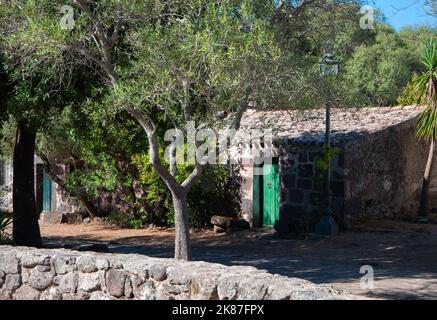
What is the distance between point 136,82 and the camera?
1021cm

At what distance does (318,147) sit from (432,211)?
4.04 m

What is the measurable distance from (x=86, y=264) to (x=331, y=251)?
27.1ft

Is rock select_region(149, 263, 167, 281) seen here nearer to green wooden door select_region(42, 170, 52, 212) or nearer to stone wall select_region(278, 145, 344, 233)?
stone wall select_region(278, 145, 344, 233)

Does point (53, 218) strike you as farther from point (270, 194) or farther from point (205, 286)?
point (205, 286)

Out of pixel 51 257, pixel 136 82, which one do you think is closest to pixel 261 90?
pixel 136 82

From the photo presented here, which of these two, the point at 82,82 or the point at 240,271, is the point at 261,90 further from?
the point at 240,271

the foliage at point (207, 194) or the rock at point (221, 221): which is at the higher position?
the foliage at point (207, 194)

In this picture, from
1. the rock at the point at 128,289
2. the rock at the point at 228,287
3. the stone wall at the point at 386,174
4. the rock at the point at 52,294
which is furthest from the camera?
the stone wall at the point at 386,174

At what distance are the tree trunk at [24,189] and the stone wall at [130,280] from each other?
6911 millimetres

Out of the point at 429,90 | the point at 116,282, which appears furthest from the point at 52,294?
the point at 429,90

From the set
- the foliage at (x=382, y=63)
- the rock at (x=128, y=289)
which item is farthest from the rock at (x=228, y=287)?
the foliage at (x=382, y=63)

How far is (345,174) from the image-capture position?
644 inches

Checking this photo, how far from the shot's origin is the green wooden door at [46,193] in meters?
23.8

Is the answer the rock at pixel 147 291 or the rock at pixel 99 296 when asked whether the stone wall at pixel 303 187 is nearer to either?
Result: the rock at pixel 99 296
